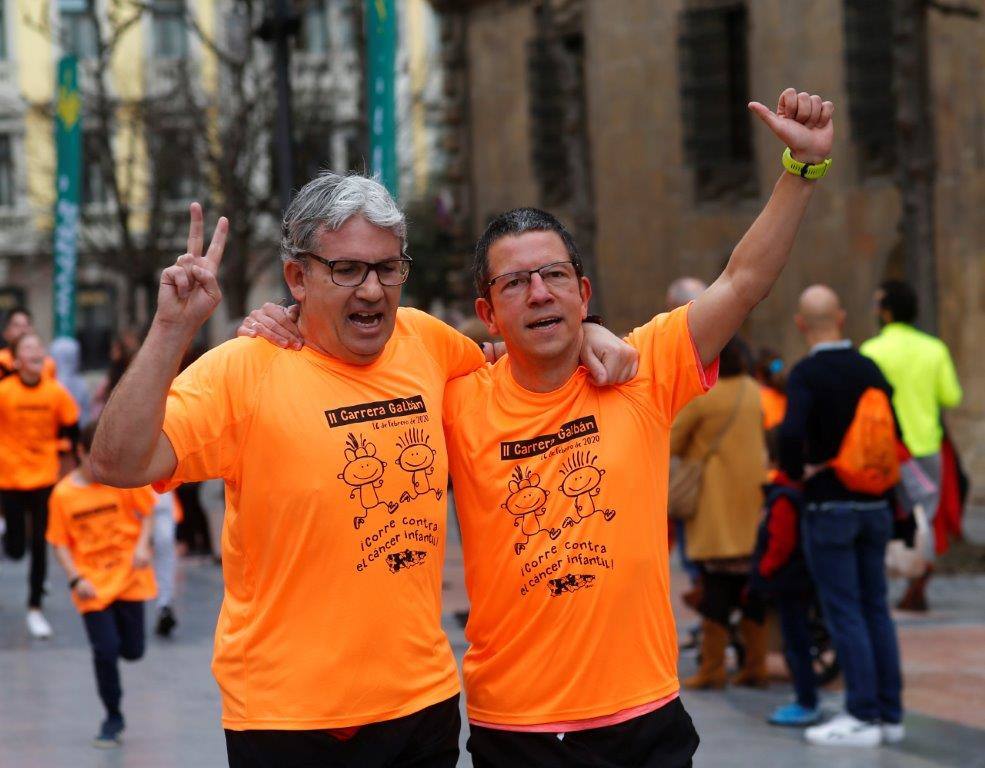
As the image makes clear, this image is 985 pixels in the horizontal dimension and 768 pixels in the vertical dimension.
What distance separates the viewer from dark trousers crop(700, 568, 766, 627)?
9.02 meters

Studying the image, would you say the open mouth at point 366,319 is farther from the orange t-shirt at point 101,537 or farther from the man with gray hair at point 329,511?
the orange t-shirt at point 101,537

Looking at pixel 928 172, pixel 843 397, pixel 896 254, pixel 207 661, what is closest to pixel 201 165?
pixel 896 254

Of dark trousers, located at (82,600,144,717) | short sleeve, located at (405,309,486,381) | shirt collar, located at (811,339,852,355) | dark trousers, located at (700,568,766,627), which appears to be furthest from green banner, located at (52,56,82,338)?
short sleeve, located at (405,309,486,381)

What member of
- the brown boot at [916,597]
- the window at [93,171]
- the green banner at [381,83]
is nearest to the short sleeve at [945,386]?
the brown boot at [916,597]

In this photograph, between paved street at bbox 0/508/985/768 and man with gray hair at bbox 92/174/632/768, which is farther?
paved street at bbox 0/508/985/768

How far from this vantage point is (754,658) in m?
9.23

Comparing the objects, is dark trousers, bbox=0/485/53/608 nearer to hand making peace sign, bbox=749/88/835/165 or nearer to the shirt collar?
the shirt collar

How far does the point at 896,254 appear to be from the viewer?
19.7 m

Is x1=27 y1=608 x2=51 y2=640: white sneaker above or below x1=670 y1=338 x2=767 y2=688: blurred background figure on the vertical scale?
below

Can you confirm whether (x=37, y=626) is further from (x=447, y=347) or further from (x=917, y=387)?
(x=447, y=347)

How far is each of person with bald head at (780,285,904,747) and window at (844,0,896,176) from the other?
12.2m

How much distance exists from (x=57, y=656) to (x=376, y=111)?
13.4 ft

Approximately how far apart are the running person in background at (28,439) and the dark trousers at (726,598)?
17.6 feet

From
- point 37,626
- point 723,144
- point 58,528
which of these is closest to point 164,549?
point 37,626
